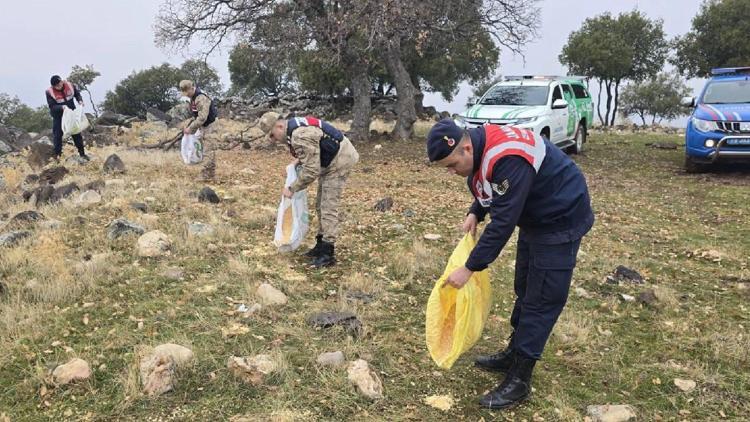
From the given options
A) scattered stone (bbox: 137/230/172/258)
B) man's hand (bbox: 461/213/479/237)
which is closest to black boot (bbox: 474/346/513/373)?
man's hand (bbox: 461/213/479/237)

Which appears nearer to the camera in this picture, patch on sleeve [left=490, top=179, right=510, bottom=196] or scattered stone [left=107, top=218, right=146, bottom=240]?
patch on sleeve [left=490, top=179, right=510, bottom=196]

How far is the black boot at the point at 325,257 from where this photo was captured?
5.32 meters

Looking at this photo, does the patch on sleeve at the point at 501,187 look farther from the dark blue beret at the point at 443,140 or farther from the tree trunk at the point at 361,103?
the tree trunk at the point at 361,103

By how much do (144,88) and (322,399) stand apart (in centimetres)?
3667

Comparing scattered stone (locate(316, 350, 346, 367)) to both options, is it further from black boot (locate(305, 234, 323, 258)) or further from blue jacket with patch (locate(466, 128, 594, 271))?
black boot (locate(305, 234, 323, 258))

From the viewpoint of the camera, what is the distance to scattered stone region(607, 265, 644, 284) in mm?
5016

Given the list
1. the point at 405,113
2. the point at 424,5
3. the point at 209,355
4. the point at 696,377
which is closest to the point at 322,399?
the point at 209,355

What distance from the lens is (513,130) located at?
287cm

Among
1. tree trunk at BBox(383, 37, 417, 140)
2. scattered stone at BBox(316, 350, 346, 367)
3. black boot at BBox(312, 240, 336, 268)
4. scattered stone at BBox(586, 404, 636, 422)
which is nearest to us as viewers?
scattered stone at BBox(586, 404, 636, 422)

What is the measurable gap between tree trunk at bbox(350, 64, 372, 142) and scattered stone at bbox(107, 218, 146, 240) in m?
8.72

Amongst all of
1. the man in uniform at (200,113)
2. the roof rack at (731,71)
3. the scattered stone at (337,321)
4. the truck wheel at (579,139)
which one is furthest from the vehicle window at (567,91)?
the scattered stone at (337,321)

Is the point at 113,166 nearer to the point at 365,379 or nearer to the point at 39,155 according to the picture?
the point at 39,155

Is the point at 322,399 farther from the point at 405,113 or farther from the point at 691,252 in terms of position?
the point at 405,113

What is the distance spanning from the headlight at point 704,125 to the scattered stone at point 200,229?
7977 millimetres
